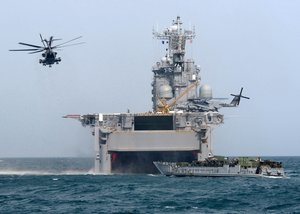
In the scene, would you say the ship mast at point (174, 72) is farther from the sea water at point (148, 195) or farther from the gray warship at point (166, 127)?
the sea water at point (148, 195)

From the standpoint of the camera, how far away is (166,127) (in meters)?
93.1

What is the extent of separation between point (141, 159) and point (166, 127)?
7.28 meters

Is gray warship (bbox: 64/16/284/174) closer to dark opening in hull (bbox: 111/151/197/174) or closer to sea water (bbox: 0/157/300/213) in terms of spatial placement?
dark opening in hull (bbox: 111/151/197/174)

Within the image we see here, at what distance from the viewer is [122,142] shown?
→ 302 ft

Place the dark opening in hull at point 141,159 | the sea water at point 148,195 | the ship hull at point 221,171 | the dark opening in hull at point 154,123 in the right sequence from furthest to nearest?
the dark opening in hull at point 141,159 → the dark opening in hull at point 154,123 → the ship hull at point 221,171 → the sea water at point 148,195

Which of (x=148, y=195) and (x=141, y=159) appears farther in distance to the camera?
(x=141, y=159)

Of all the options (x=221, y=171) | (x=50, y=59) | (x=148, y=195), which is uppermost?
(x=50, y=59)

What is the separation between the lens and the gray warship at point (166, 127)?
9138cm

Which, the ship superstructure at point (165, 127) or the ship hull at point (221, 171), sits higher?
the ship superstructure at point (165, 127)

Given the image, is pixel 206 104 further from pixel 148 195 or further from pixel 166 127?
pixel 148 195

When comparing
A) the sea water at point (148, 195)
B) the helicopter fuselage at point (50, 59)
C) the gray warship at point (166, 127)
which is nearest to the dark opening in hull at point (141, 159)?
the gray warship at point (166, 127)

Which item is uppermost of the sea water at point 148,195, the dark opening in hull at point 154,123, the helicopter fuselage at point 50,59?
the helicopter fuselage at point 50,59

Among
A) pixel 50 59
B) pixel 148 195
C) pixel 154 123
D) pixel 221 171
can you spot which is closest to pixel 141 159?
pixel 154 123

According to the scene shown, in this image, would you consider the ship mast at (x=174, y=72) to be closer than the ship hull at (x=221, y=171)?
No
